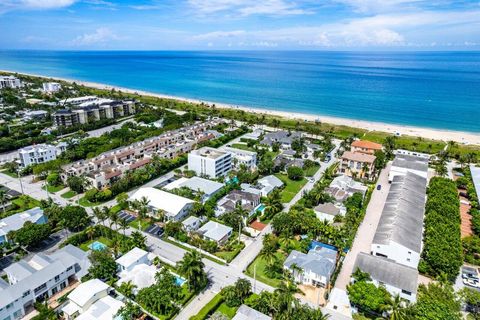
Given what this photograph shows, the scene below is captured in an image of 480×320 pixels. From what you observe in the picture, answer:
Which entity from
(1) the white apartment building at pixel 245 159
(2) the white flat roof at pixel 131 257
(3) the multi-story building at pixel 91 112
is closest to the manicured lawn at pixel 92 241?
(2) the white flat roof at pixel 131 257

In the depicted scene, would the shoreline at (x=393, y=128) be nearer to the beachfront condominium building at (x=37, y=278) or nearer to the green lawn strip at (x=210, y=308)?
the green lawn strip at (x=210, y=308)

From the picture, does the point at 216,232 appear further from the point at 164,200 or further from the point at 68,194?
the point at 68,194

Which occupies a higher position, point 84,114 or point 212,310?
point 84,114

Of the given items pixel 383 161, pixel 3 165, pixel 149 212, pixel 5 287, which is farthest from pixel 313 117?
pixel 5 287

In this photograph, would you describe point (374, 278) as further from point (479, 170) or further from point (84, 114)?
point (84, 114)

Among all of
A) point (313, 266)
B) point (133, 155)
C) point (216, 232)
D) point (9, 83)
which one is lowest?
point (216, 232)

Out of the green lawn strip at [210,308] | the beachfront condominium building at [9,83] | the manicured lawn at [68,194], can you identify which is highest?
the beachfront condominium building at [9,83]

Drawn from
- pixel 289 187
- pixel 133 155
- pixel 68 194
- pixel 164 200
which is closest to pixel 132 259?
pixel 164 200
